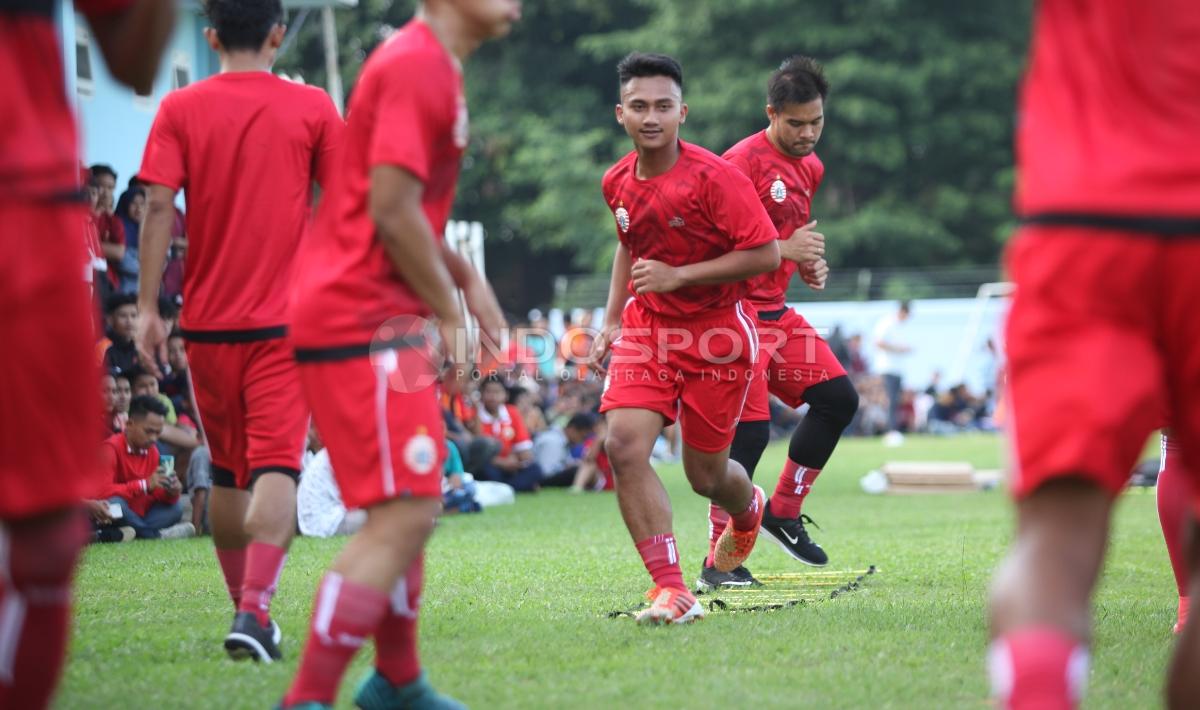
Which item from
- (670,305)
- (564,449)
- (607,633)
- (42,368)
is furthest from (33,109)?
(564,449)

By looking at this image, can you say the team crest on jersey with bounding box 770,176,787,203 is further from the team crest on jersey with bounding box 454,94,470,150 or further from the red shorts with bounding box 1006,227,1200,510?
the red shorts with bounding box 1006,227,1200,510

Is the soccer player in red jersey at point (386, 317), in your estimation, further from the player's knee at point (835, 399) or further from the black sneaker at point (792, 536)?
the player's knee at point (835, 399)

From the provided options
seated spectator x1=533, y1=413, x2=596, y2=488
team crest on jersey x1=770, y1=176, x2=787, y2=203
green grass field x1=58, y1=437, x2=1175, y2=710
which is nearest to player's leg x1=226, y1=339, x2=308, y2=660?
green grass field x1=58, y1=437, x2=1175, y2=710

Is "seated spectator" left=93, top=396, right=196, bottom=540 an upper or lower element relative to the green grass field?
lower

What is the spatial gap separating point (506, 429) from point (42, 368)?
14.2 m

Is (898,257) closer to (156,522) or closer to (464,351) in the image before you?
(156,522)

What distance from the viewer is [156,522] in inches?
449

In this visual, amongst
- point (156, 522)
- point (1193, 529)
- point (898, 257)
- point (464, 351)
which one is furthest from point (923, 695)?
point (898, 257)

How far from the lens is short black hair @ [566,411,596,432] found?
62.0 ft

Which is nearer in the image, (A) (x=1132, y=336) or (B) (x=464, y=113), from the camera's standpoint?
(A) (x=1132, y=336)

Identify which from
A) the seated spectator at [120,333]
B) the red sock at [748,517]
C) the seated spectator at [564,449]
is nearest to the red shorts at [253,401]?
the red sock at [748,517]

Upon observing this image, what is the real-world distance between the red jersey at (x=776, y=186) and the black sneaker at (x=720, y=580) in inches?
61.0

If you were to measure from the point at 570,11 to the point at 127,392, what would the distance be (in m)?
40.9

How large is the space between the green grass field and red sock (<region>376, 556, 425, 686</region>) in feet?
1.39
